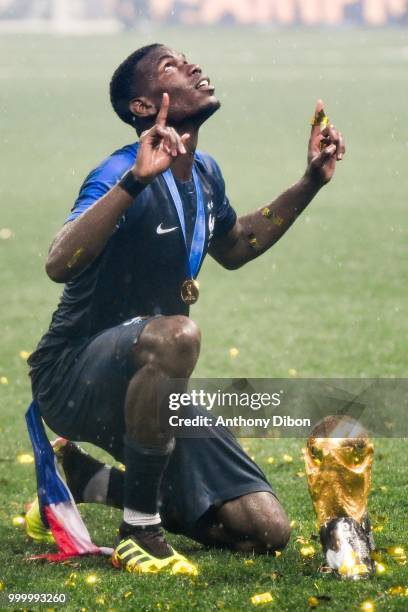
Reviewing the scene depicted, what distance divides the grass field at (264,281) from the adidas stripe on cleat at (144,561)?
0.07 metres

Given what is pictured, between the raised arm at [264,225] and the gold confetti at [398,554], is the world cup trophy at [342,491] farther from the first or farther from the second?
the raised arm at [264,225]

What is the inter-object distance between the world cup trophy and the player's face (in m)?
1.36

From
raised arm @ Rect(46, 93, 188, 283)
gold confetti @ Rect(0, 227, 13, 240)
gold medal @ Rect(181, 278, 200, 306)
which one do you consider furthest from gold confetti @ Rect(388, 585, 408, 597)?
gold confetti @ Rect(0, 227, 13, 240)

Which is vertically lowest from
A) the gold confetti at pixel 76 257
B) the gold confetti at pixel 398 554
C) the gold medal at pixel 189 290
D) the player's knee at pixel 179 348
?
the gold confetti at pixel 398 554

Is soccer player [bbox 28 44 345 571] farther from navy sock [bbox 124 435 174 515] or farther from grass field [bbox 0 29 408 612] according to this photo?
grass field [bbox 0 29 408 612]

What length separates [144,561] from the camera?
5004 mm

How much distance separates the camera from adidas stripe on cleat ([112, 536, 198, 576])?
4973 millimetres

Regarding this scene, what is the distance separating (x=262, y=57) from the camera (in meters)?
52.0

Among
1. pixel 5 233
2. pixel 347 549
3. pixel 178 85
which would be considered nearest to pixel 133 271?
pixel 178 85

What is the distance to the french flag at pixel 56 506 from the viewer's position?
5.42 metres

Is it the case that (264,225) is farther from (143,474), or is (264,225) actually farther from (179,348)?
(143,474)

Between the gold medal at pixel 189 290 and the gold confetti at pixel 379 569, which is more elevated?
the gold medal at pixel 189 290

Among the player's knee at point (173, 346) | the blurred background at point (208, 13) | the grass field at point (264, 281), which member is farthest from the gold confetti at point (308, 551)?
the blurred background at point (208, 13)

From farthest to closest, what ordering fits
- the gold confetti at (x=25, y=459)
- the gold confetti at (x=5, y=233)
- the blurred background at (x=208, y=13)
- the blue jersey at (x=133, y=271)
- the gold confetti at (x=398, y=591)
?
the blurred background at (x=208, y=13)
the gold confetti at (x=5, y=233)
the gold confetti at (x=25, y=459)
the blue jersey at (x=133, y=271)
the gold confetti at (x=398, y=591)
